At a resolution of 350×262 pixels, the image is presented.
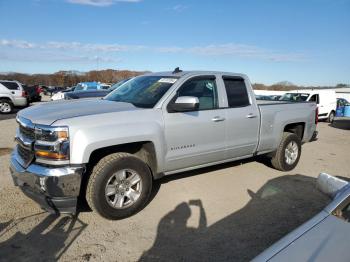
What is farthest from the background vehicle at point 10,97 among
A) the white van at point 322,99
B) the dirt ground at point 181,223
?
the white van at point 322,99

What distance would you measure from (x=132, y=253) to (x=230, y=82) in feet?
10.8

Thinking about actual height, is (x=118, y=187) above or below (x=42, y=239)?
above

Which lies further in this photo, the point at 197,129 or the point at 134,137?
the point at 197,129

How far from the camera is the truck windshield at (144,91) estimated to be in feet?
15.3

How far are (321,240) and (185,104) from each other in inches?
108

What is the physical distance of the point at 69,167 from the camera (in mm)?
3682

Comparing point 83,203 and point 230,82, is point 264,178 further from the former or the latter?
point 83,203

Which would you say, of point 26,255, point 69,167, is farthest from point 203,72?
point 26,255

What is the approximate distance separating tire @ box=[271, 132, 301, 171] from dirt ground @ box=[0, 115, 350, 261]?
0.37m

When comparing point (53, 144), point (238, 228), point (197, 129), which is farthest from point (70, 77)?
point (238, 228)

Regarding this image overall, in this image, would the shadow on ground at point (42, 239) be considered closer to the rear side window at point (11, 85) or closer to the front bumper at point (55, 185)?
the front bumper at point (55, 185)

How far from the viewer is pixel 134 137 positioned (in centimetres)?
410

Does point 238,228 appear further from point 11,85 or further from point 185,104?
point 11,85

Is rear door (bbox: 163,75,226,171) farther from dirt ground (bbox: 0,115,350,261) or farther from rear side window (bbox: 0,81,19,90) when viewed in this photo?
rear side window (bbox: 0,81,19,90)
